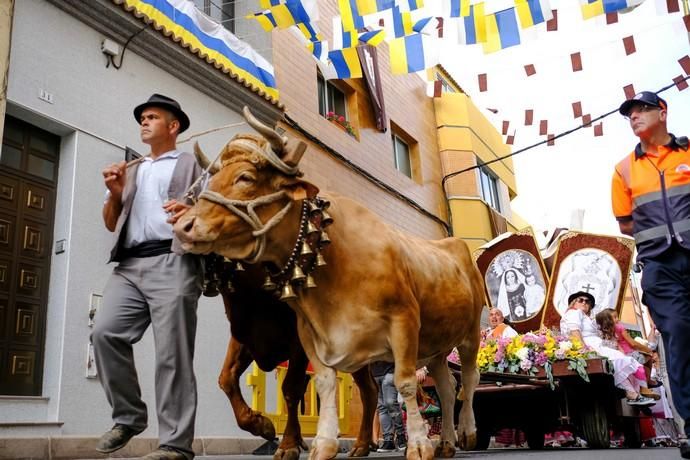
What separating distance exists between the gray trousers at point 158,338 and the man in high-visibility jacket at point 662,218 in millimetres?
2894

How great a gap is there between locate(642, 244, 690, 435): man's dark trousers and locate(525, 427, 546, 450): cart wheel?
3111 mm

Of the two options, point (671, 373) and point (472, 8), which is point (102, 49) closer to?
point (472, 8)

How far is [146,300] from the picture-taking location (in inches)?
157

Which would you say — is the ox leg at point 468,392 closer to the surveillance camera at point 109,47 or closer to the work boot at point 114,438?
the work boot at point 114,438

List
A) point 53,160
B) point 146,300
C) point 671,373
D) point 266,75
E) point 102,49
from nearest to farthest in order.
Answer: point 146,300
point 671,373
point 53,160
point 102,49
point 266,75

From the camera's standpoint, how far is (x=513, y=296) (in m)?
14.4

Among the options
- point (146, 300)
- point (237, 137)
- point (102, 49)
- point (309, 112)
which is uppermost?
point (309, 112)

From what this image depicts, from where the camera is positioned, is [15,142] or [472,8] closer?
[15,142]

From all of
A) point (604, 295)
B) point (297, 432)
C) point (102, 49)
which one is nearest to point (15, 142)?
point (102, 49)

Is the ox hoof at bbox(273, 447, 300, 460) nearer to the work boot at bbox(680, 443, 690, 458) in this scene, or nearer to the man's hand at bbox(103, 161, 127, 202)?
the man's hand at bbox(103, 161, 127, 202)

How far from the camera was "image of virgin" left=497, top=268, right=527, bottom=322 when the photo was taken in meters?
14.3

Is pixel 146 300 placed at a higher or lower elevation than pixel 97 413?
higher

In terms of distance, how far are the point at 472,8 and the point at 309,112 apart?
4999 millimetres

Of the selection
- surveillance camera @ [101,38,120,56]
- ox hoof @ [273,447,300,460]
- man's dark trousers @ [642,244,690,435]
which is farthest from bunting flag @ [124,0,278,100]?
man's dark trousers @ [642,244,690,435]
